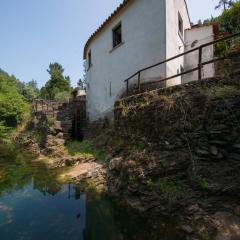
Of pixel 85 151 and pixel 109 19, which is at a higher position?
pixel 109 19

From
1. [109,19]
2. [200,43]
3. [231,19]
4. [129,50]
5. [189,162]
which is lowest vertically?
[189,162]

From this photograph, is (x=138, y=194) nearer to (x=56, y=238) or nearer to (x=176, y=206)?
(x=176, y=206)

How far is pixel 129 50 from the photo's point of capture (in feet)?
41.5

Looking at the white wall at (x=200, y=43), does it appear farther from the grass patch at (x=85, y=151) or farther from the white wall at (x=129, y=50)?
the grass patch at (x=85, y=151)

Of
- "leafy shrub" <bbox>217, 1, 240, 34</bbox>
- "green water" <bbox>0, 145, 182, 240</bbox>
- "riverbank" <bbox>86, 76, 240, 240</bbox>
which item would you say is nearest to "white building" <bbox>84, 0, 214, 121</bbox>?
"riverbank" <bbox>86, 76, 240, 240</bbox>

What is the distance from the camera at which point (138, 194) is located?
272 inches

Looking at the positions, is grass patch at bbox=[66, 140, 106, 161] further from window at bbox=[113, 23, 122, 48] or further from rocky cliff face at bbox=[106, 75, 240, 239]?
window at bbox=[113, 23, 122, 48]

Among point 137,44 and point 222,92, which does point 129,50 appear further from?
point 222,92

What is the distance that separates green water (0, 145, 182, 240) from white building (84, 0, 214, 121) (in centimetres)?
615

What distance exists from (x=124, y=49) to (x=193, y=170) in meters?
8.68

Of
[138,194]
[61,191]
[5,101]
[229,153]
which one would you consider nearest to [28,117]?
[5,101]

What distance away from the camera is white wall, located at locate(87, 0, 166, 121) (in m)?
11.2

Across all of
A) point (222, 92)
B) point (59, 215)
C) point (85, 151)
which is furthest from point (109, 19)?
point (59, 215)

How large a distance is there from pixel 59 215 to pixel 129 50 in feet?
28.8
